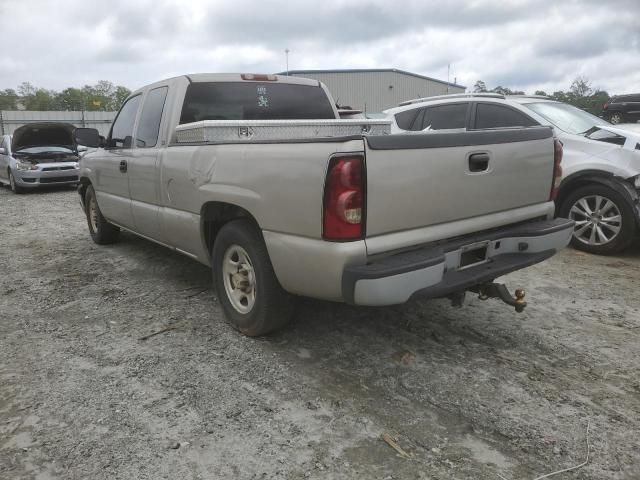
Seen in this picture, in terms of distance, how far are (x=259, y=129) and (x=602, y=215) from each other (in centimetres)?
399

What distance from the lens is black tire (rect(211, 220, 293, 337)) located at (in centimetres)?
315

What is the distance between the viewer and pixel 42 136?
13.9 meters

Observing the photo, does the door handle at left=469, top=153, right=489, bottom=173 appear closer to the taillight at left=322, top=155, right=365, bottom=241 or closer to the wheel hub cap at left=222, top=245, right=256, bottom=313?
the taillight at left=322, top=155, right=365, bottom=241

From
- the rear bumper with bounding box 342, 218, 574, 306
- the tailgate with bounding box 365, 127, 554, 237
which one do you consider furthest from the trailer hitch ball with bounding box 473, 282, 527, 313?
the tailgate with bounding box 365, 127, 554, 237

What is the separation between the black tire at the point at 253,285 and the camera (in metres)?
3.15

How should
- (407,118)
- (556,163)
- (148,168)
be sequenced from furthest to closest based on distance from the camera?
(407,118)
(148,168)
(556,163)

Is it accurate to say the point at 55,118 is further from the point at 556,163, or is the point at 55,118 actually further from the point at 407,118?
the point at 556,163

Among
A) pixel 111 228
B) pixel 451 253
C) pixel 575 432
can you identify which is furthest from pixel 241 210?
pixel 111 228

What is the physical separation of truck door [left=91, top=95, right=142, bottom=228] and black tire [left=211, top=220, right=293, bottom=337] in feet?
6.06

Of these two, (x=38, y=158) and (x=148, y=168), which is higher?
(x=148, y=168)

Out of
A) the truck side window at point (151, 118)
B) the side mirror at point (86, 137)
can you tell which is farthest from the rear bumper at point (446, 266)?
the side mirror at point (86, 137)

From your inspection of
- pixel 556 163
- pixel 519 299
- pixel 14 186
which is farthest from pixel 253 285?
pixel 14 186

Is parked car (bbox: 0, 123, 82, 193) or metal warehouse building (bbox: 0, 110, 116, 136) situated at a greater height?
metal warehouse building (bbox: 0, 110, 116, 136)

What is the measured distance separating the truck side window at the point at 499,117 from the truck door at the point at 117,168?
4.03 m
